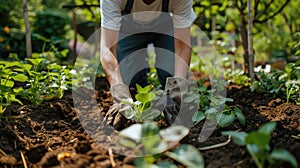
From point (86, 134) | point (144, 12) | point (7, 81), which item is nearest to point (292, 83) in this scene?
point (144, 12)

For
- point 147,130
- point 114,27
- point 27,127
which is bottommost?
point 27,127

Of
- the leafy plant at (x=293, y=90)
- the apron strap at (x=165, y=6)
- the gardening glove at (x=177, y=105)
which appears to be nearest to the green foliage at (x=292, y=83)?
the leafy plant at (x=293, y=90)

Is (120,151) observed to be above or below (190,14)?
below

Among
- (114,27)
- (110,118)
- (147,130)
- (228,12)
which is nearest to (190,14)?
(114,27)

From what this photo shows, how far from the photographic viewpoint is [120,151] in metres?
1.29

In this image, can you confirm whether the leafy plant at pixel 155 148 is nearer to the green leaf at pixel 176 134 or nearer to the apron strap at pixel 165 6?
the green leaf at pixel 176 134

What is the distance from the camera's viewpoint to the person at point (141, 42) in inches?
71.9

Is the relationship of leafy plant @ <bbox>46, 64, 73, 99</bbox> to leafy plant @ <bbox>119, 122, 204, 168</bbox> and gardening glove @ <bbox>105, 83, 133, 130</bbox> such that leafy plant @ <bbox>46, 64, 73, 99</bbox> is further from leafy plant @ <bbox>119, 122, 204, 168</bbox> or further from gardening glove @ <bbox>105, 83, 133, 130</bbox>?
leafy plant @ <bbox>119, 122, 204, 168</bbox>

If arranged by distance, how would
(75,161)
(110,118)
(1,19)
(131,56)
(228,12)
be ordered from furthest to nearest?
(1,19) → (228,12) → (131,56) → (110,118) → (75,161)

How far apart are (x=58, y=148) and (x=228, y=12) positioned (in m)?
2.90

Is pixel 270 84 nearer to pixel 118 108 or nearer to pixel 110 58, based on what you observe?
pixel 110 58

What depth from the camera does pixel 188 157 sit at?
1.06 metres

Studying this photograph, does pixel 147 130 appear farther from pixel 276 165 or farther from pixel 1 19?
pixel 1 19

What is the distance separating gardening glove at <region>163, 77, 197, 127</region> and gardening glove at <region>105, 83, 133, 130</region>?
0.67 feet
